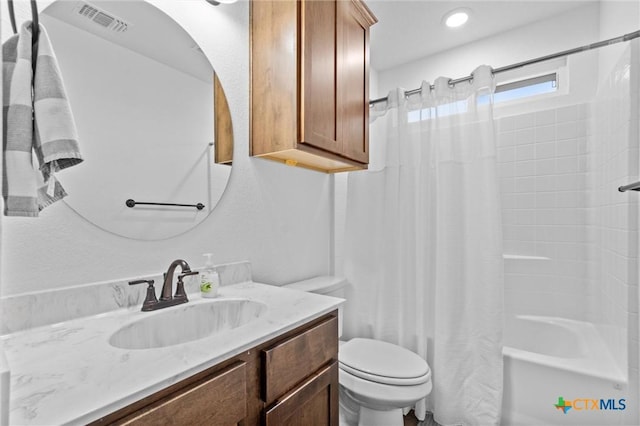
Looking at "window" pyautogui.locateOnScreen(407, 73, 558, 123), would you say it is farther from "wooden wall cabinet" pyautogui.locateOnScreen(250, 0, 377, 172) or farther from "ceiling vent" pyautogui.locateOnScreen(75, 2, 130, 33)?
"ceiling vent" pyautogui.locateOnScreen(75, 2, 130, 33)

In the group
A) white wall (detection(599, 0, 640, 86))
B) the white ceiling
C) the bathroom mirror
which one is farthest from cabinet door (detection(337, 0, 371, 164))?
white wall (detection(599, 0, 640, 86))

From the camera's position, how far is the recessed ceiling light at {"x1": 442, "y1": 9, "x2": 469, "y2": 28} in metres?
2.08

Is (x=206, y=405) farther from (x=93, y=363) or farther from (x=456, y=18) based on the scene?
Answer: (x=456, y=18)

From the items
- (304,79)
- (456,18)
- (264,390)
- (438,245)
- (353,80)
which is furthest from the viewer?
(456,18)

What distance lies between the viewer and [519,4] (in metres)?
2.04

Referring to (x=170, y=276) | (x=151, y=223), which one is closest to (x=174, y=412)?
(x=170, y=276)

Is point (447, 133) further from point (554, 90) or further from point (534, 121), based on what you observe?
point (554, 90)

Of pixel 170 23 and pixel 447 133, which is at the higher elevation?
pixel 170 23

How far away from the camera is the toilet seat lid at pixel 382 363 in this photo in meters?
1.42

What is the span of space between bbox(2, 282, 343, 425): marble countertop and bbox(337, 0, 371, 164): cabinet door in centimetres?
100

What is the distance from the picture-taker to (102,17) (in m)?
1.00

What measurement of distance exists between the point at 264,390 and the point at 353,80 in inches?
57.8

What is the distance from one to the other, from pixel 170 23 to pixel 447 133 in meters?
1.49

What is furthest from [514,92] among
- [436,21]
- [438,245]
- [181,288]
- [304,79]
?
[181,288]
